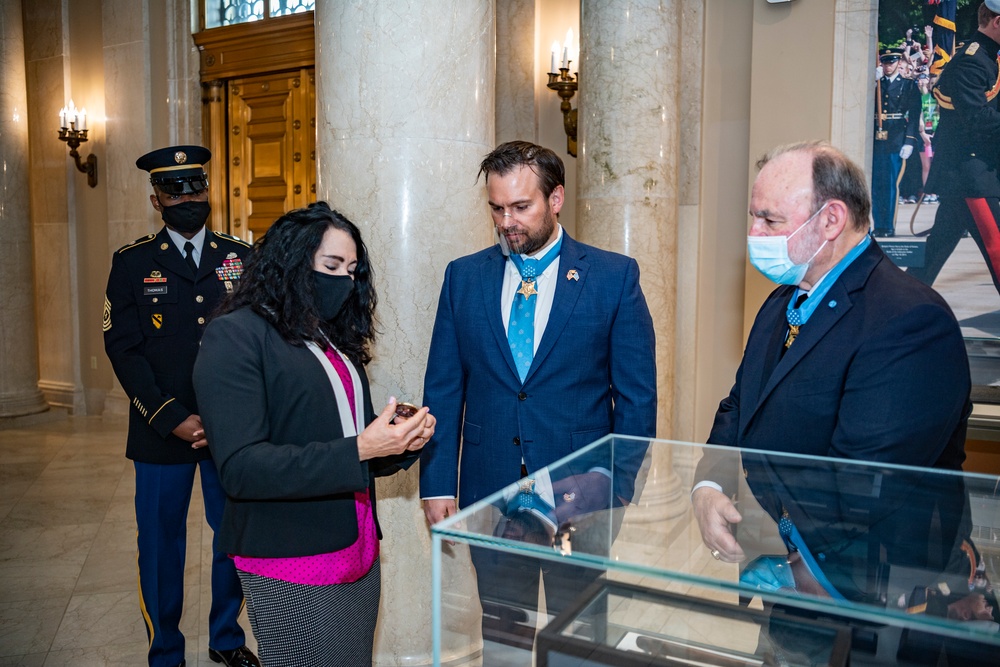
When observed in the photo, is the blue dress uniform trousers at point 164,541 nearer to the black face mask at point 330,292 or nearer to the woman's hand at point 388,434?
the black face mask at point 330,292

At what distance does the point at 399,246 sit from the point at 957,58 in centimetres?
350

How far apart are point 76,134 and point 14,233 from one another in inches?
46.1

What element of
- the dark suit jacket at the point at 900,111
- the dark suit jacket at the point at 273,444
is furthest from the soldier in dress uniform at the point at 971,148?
the dark suit jacket at the point at 273,444

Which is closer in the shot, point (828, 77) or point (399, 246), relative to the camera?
point (399, 246)

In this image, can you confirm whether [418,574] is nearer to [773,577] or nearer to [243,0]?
[773,577]

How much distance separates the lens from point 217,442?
6.13 ft

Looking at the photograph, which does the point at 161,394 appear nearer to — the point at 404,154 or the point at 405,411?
the point at 404,154

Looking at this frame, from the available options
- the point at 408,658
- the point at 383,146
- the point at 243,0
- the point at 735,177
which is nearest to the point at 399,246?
the point at 383,146

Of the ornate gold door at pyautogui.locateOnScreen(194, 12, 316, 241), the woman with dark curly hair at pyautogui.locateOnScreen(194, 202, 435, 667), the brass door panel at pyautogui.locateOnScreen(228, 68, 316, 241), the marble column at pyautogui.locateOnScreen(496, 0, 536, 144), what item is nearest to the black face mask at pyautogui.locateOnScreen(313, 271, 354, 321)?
the woman with dark curly hair at pyautogui.locateOnScreen(194, 202, 435, 667)

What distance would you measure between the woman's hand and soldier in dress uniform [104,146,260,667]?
4.70 feet

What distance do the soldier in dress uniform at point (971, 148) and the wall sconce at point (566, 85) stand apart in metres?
2.41

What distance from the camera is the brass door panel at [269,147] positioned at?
24.9 ft

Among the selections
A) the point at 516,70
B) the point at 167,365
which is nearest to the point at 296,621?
the point at 167,365

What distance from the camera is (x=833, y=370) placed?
→ 72.9 inches
